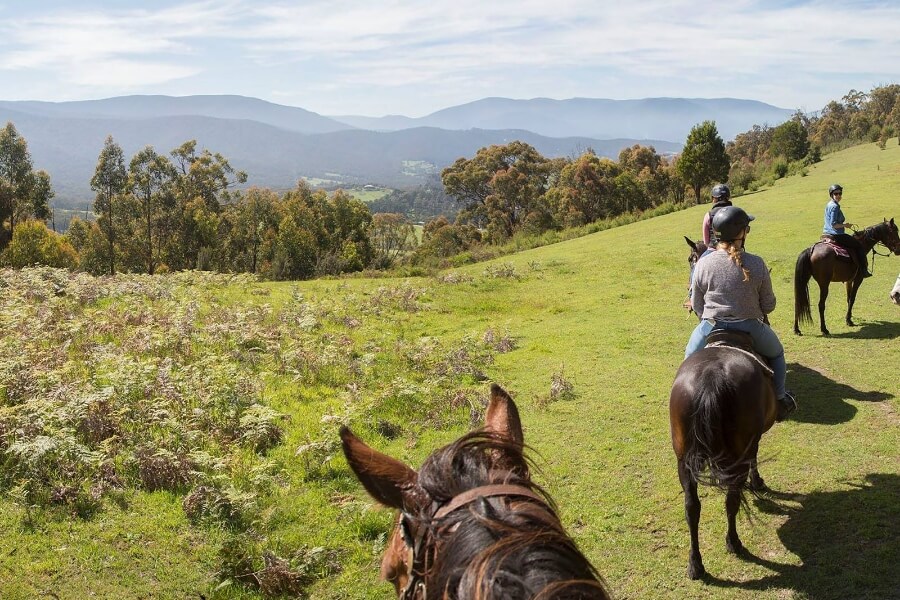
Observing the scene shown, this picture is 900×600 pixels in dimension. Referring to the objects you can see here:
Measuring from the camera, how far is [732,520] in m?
5.04

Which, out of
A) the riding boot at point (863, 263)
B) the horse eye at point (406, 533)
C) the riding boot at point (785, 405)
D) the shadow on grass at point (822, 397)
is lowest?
the shadow on grass at point (822, 397)

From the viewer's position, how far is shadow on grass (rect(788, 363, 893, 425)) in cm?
767

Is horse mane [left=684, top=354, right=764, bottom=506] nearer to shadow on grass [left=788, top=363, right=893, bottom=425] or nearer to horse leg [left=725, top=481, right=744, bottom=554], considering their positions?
horse leg [left=725, top=481, right=744, bottom=554]

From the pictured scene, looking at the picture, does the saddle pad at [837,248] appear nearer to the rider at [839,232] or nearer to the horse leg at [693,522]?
the rider at [839,232]

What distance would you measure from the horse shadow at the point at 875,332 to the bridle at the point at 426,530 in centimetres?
1169

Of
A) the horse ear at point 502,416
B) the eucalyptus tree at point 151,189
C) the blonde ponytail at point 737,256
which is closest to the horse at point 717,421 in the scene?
the blonde ponytail at point 737,256

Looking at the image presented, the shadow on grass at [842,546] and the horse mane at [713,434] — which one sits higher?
the horse mane at [713,434]

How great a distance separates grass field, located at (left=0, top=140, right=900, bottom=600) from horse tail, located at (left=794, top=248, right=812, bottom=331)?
1.63 feet

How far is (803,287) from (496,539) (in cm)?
1133

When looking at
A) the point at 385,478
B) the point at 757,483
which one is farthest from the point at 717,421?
the point at 385,478

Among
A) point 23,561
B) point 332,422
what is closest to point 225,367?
point 332,422

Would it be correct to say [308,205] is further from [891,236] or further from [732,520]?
[732,520]

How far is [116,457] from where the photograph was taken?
667cm

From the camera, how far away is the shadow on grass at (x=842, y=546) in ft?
15.0
